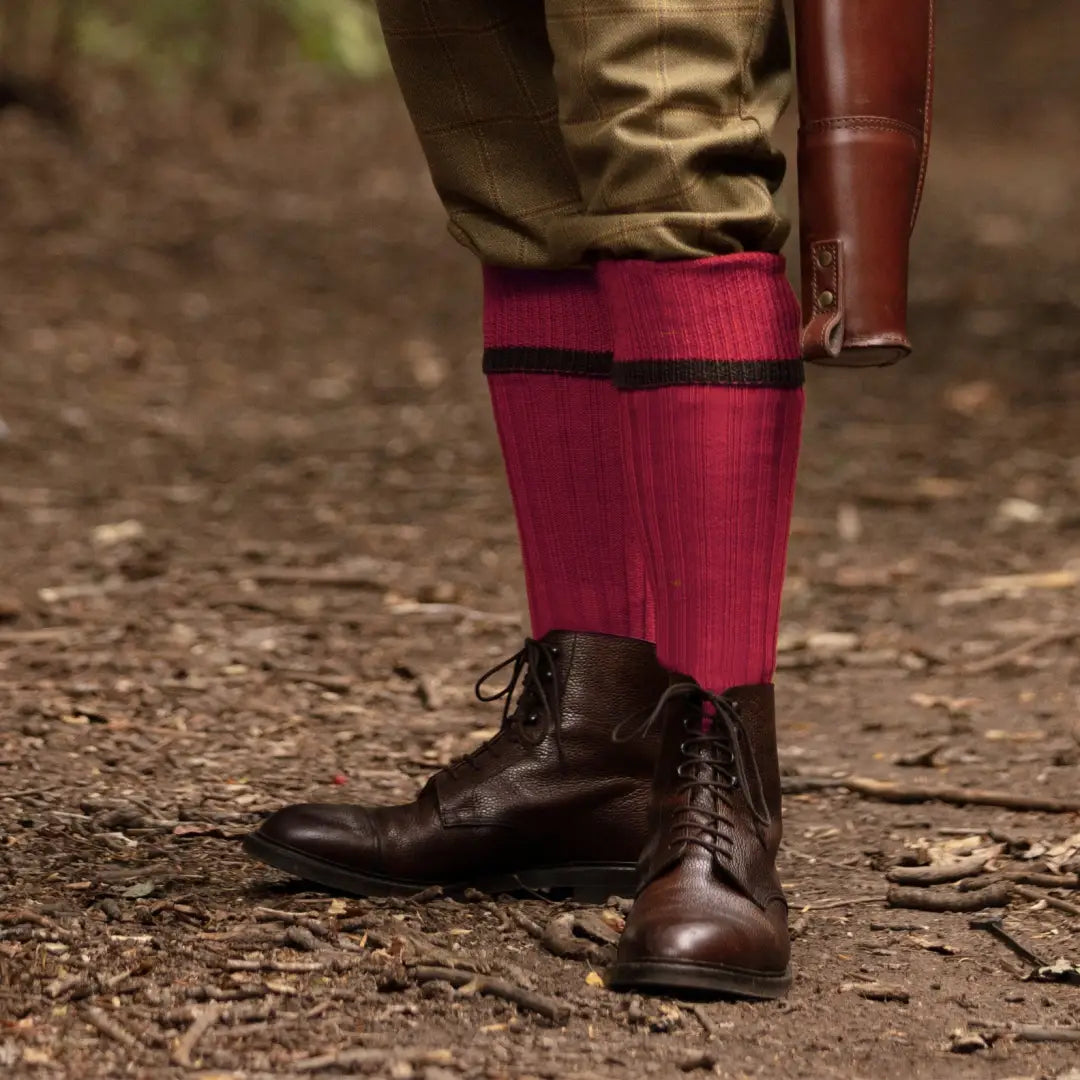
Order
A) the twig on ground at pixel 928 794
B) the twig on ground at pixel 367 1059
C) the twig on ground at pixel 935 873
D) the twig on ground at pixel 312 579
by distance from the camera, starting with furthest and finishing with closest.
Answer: the twig on ground at pixel 312 579
the twig on ground at pixel 928 794
the twig on ground at pixel 935 873
the twig on ground at pixel 367 1059

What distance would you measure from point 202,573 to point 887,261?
215 centimetres

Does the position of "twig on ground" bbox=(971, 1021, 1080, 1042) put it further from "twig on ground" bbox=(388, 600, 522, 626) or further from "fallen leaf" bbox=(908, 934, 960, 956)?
"twig on ground" bbox=(388, 600, 522, 626)

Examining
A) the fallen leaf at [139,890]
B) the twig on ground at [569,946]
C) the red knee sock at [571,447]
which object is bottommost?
the fallen leaf at [139,890]

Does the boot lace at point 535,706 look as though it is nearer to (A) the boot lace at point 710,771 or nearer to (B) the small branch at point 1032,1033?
(A) the boot lace at point 710,771

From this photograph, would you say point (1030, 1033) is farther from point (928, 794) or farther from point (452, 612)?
point (452, 612)

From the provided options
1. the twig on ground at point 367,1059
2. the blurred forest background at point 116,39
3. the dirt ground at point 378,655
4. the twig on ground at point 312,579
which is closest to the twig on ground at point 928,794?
the dirt ground at point 378,655

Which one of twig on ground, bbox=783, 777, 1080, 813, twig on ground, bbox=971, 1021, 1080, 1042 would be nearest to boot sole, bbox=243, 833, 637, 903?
twig on ground, bbox=971, 1021, 1080, 1042

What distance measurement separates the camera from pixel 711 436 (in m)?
1.53

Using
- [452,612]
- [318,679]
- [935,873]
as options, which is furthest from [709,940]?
[452,612]

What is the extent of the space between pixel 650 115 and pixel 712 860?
→ 0.67 metres

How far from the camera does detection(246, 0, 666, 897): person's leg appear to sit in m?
1.73

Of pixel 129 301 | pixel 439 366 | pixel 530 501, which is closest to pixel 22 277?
pixel 129 301

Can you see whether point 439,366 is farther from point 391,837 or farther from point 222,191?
point 391,837

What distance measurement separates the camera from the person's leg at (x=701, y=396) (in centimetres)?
148
